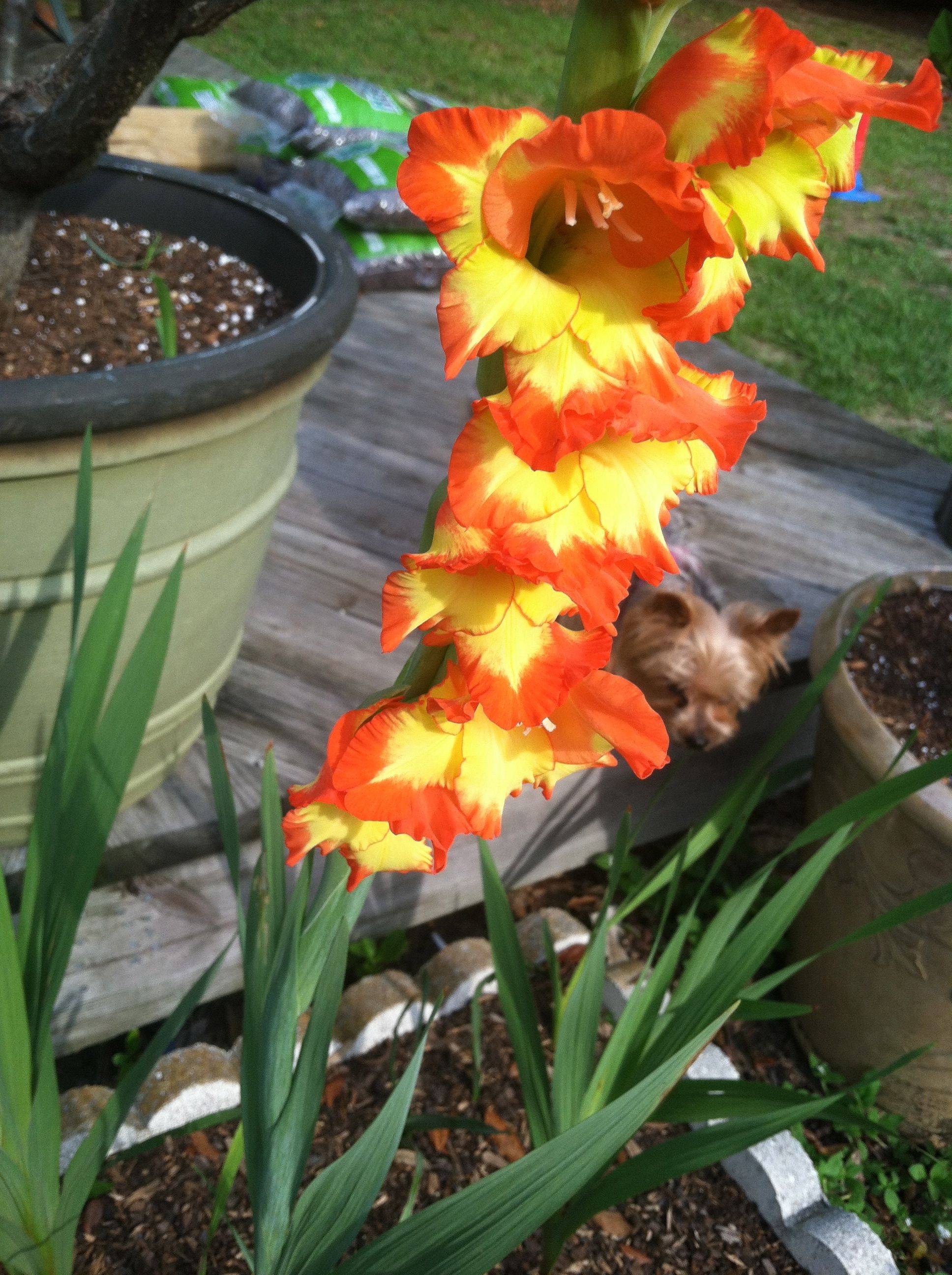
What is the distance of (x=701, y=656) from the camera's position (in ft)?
6.91

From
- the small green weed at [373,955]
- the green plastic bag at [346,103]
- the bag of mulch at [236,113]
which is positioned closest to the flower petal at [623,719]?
the small green weed at [373,955]

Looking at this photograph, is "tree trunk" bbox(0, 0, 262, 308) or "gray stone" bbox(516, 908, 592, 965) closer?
"tree trunk" bbox(0, 0, 262, 308)

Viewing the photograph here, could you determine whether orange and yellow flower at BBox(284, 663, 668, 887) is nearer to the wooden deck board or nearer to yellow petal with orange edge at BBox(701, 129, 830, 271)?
yellow petal with orange edge at BBox(701, 129, 830, 271)

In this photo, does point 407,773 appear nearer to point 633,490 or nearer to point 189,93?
point 633,490

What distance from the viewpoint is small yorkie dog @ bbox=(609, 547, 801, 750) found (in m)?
2.00

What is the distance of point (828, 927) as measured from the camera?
1598 mm

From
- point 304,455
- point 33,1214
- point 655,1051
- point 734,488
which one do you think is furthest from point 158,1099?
point 734,488

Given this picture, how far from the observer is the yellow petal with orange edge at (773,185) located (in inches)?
14.9

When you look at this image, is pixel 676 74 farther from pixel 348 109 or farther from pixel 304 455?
pixel 348 109

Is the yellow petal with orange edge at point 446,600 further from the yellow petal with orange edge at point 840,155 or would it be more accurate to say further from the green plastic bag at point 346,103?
the green plastic bag at point 346,103

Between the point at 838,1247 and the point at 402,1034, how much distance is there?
57 cm

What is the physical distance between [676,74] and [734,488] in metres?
2.51

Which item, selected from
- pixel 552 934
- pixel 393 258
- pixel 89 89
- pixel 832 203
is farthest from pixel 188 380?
pixel 832 203

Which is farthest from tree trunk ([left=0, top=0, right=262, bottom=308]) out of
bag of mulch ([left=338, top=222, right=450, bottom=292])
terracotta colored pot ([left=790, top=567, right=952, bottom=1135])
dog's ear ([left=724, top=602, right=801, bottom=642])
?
bag of mulch ([left=338, top=222, right=450, bottom=292])
